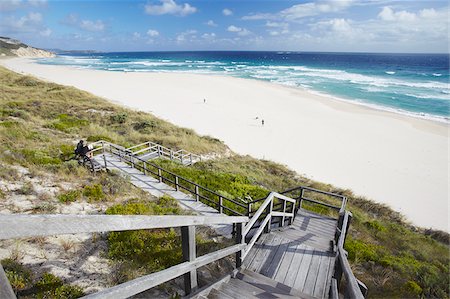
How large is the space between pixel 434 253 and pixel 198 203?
8985 mm

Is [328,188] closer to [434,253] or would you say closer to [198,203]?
[434,253]

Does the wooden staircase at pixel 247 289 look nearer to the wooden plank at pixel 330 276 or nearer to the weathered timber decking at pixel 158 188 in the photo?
the wooden plank at pixel 330 276

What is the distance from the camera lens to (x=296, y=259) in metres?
5.48

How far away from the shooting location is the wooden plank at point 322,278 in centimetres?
459

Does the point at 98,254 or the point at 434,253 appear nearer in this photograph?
the point at 98,254

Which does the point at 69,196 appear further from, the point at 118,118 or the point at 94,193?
the point at 118,118

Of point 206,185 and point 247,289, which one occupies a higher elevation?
point 247,289

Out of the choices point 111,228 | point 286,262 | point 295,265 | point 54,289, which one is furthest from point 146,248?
point 111,228

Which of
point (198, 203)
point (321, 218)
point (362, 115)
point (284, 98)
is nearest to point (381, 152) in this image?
point (362, 115)

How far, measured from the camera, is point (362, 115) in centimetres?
3359

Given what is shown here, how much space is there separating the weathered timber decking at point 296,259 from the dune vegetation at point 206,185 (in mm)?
1534

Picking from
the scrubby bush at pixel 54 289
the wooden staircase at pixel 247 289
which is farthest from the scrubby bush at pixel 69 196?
the wooden staircase at pixel 247 289

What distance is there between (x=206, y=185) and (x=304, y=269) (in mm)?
6685

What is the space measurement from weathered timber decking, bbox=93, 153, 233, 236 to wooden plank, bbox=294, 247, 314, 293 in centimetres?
222
